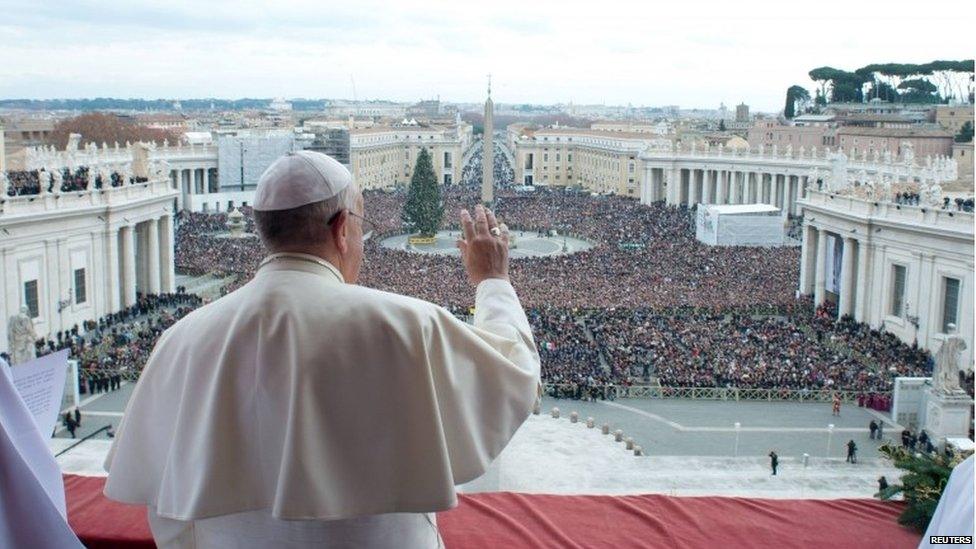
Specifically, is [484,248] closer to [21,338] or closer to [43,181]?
[21,338]

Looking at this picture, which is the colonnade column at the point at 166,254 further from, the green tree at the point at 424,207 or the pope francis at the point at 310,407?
the pope francis at the point at 310,407

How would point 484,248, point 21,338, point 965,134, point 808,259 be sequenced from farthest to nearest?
point 965,134 → point 808,259 → point 21,338 → point 484,248

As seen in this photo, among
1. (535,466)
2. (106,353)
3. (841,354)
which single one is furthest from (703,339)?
(106,353)

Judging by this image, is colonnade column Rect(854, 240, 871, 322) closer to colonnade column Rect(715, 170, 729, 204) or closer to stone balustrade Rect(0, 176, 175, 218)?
stone balustrade Rect(0, 176, 175, 218)

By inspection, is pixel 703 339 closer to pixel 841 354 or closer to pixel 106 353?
pixel 841 354

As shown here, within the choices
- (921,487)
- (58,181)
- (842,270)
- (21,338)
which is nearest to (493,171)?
(842,270)

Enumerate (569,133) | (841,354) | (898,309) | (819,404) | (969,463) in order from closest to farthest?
(969,463)
(819,404)
(841,354)
(898,309)
(569,133)
